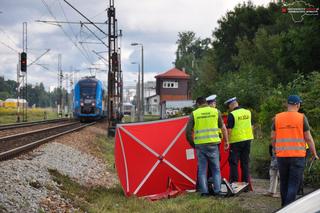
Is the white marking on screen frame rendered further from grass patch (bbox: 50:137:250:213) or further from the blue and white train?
the blue and white train

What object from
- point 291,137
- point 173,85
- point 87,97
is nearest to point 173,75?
point 173,85

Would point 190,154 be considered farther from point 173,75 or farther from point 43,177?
point 173,75

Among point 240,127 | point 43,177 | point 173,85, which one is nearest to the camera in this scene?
point 240,127

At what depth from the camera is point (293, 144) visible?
7.98 meters

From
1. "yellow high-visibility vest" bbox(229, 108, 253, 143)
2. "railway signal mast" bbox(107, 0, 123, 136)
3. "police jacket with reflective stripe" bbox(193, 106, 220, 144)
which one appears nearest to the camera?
A: "police jacket with reflective stripe" bbox(193, 106, 220, 144)

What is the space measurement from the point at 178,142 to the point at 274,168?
187 cm

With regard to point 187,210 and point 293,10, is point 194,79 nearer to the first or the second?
point 293,10

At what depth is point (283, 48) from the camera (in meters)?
32.7

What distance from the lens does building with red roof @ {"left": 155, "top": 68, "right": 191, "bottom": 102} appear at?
10325cm

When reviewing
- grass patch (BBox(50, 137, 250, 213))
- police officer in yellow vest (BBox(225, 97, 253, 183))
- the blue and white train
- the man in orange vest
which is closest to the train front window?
the blue and white train

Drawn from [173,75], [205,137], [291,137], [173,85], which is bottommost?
[205,137]

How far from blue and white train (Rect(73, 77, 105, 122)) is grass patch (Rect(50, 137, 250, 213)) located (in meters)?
31.0

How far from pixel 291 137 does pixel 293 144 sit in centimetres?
11

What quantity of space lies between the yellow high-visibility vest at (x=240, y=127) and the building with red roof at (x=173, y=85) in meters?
92.6
